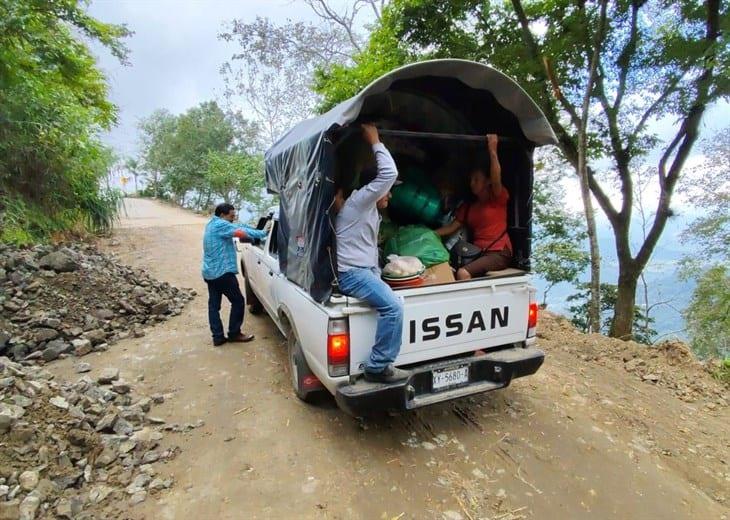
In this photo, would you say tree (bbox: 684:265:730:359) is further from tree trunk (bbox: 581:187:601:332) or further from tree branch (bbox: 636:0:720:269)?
tree trunk (bbox: 581:187:601:332)

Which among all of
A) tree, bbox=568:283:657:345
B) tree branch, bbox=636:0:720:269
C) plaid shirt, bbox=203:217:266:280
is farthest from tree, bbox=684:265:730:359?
plaid shirt, bbox=203:217:266:280

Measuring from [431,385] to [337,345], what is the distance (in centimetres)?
76

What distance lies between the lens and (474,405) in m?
3.74

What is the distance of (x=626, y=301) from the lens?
8.15 meters

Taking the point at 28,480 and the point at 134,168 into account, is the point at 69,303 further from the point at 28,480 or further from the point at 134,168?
the point at 134,168

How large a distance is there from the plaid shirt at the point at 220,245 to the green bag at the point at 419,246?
1.69 metres

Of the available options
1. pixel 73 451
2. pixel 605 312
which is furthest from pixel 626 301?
pixel 73 451

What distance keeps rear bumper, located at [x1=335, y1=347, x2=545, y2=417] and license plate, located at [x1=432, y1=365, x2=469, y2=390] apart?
0.02m

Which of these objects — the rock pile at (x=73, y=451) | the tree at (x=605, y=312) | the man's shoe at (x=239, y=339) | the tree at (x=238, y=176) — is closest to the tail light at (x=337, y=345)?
the rock pile at (x=73, y=451)

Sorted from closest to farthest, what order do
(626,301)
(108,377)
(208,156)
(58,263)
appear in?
1. (108,377)
2. (58,263)
3. (626,301)
4. (208,156)

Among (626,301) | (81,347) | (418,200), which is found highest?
(418,200)

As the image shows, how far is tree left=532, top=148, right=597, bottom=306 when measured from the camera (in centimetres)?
1001

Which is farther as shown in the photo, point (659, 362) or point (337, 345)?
point (659, 362)

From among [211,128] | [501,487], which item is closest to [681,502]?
[501,487]
